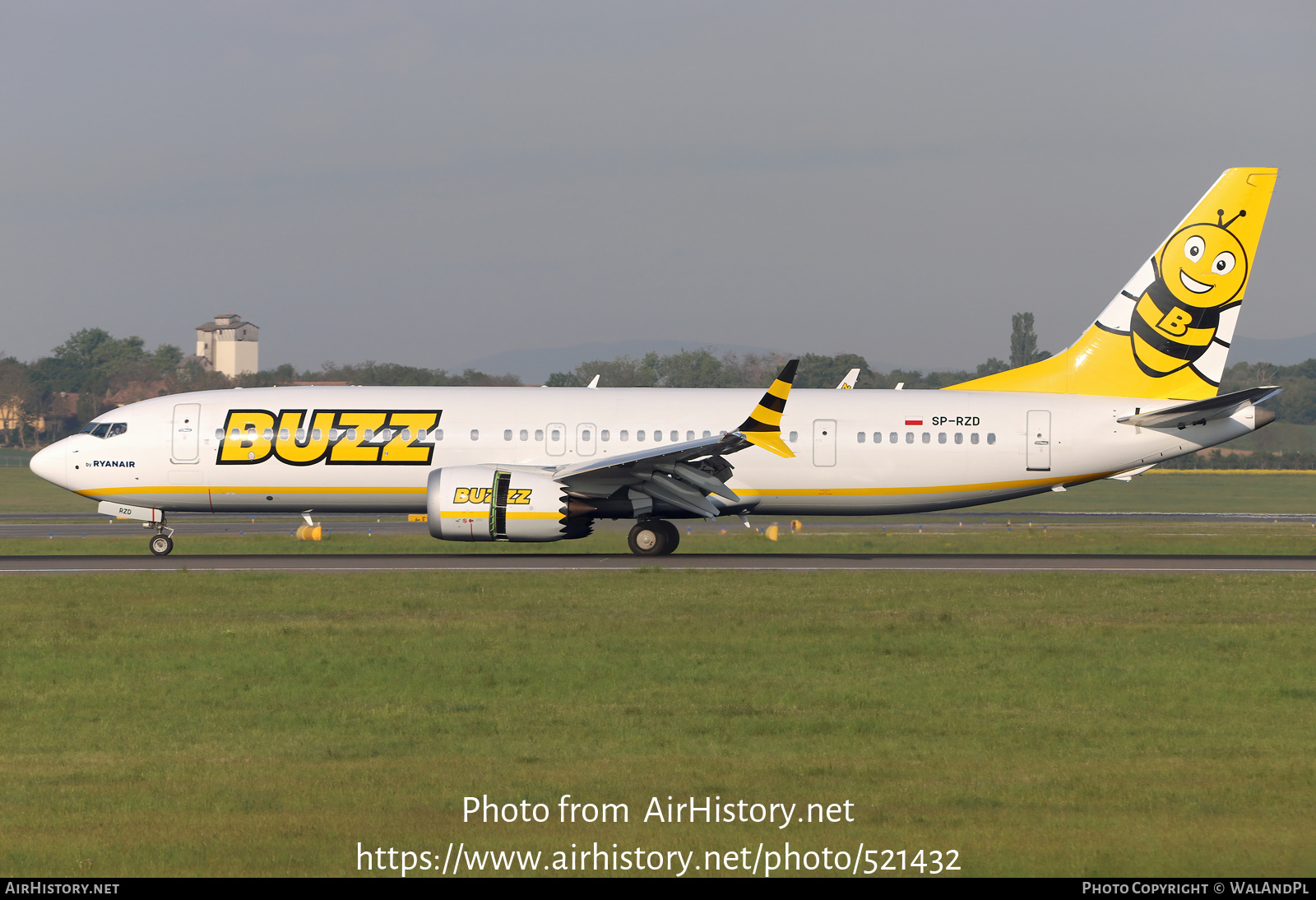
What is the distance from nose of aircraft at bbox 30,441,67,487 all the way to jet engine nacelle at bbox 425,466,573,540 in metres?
10.5

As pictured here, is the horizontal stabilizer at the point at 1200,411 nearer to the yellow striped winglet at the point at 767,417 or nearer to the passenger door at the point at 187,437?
the yellow striped winglet at the point at 767,417

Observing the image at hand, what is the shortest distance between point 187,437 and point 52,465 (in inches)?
152

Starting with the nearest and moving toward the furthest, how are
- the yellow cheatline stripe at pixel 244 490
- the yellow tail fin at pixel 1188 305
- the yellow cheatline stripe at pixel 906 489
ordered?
1. the yellow cheatline stripe at pixel 244 490
2. the yellow cheatline stripe at pixel 906 489
3. the yellow tail fin at pixel 1188 305

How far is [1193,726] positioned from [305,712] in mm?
9335

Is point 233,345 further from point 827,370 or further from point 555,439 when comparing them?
point 555,439

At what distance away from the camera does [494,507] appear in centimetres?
2845

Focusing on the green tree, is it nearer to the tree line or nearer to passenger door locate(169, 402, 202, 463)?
the tree line

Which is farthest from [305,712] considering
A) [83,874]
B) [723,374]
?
[723,374]

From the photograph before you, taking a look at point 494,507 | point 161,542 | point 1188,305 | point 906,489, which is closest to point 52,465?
point 161,542

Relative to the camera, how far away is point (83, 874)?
27.8 ft

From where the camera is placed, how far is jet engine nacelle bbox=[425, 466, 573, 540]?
2841 cm

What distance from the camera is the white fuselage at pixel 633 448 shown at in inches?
1227

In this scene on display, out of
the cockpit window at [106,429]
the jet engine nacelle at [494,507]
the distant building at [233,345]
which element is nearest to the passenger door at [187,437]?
the cockpit window at [106,429]

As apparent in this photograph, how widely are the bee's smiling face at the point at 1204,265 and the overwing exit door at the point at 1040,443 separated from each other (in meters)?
4.80
